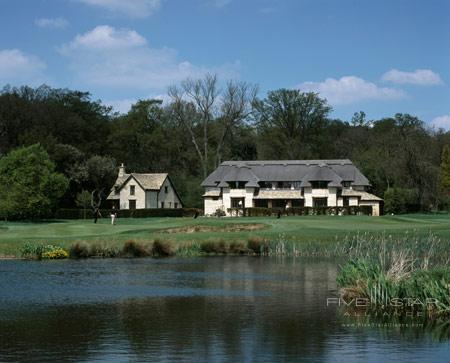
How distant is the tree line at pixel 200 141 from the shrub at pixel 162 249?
1587 inches

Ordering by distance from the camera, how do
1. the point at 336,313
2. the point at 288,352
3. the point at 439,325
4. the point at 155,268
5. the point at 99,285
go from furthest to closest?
the point at 155,268 → the point at 99,285 → the point at 336,313 → the point at 439,325 → the point at 288,352

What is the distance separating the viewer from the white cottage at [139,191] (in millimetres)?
103375

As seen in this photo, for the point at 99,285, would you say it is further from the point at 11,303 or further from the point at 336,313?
the point at 336,313

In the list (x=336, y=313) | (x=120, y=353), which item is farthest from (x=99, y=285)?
(x=120, y=353)

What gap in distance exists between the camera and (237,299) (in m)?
28.5

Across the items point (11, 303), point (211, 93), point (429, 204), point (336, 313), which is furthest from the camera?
point (211, 93)

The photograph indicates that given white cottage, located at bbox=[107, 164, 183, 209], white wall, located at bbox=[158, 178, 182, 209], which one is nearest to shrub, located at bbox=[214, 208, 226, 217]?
white cottage, located at bbox=[107, 164, 183, 209]

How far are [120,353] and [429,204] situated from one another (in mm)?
95851

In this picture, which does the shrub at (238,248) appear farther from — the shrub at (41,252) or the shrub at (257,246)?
the shrub at (41,252)

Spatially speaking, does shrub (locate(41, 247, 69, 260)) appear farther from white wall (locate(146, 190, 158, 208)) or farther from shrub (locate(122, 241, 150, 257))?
white wall (locate(146, 190, 158, 208))

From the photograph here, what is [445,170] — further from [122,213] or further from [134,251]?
[134,251]

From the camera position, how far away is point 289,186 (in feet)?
339

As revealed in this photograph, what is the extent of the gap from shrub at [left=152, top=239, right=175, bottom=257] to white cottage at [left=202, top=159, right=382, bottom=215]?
49681 millimetres

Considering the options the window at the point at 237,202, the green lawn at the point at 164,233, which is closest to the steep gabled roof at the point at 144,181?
the window at the point at 237,202
